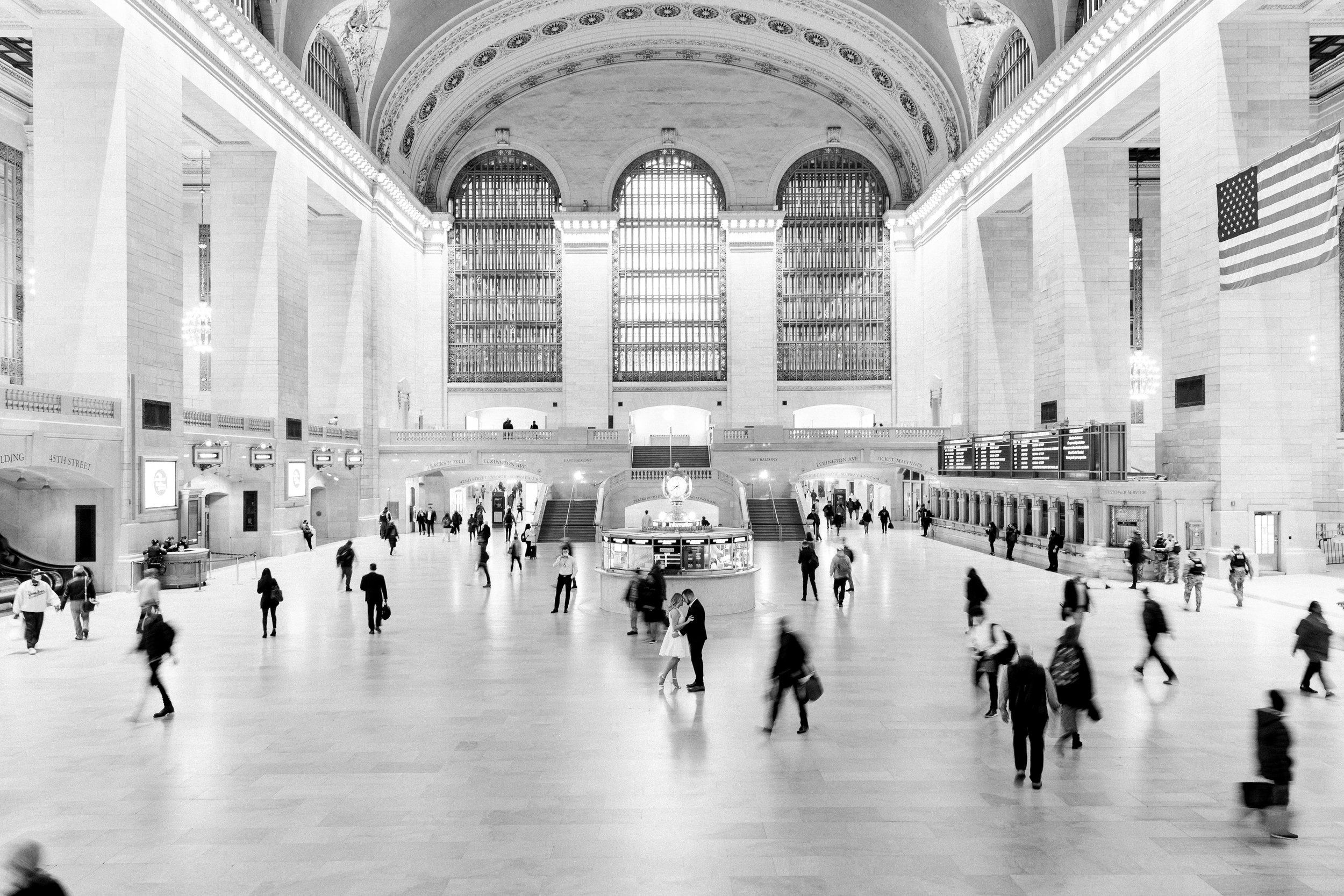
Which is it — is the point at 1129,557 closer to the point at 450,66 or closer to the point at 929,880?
the point at 929,880

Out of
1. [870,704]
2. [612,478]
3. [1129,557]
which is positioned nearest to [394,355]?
[612,478]

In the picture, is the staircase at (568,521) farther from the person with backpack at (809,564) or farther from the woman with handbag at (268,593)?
the woman with handbag at (268,593)

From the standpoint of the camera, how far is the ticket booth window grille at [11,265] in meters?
27.0

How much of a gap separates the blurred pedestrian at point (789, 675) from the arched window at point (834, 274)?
37.1m

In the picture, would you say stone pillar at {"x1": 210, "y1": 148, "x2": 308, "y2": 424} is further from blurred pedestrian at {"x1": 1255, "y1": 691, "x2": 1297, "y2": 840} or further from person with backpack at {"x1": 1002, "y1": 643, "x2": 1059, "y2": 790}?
blurred pedestrian at {"x1": 1255, "y1": 691, "x2": 1297, "y2": 840}

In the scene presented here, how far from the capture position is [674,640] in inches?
376

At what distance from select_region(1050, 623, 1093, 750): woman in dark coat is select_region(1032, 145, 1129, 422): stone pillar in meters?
21.4

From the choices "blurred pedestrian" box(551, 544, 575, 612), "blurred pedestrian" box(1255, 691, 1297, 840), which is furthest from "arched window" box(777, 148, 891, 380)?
"blurred pedestrian" box(1255, 691, 1297, 840)

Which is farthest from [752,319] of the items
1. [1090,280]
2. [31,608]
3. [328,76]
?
[31,608]

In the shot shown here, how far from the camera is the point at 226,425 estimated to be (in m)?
23.8

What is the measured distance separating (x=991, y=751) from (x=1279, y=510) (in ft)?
49.2

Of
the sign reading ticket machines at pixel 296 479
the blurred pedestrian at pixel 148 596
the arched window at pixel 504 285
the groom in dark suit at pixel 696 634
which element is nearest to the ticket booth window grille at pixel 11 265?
the sign reading ticket machines at pixel 296 479

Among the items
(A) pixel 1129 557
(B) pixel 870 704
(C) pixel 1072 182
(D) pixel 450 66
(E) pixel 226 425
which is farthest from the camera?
(D) pixel 450 66

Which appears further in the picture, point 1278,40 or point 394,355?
point 394,355
